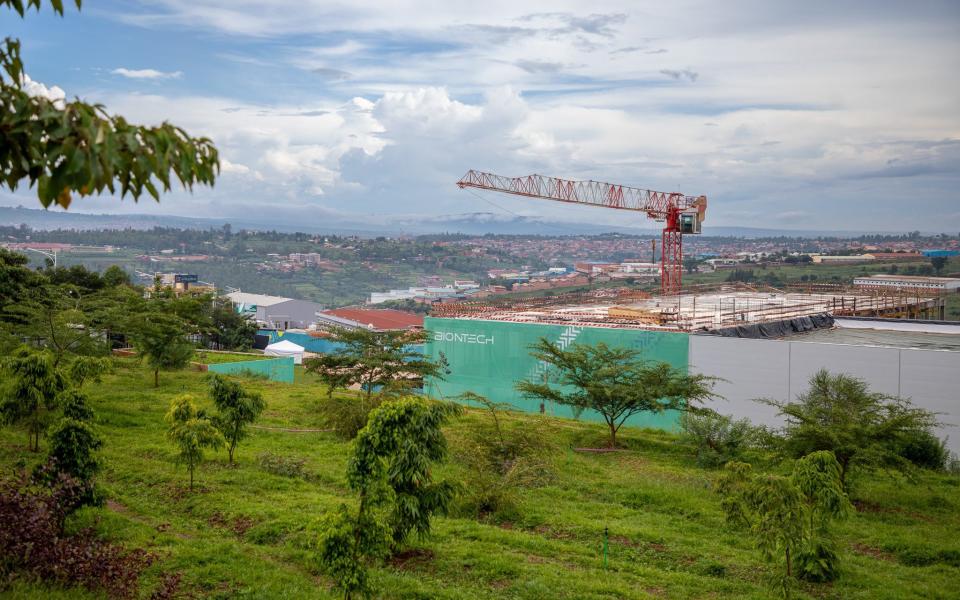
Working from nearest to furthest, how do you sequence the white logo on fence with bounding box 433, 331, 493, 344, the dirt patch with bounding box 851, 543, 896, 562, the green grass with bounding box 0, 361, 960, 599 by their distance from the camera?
1. the green grass with bounding box 0, 361, 960, 599
2. the dirt patch with bounding box 851, 543, 896, 562
3. the white logo on fence with bounding box 433, 331, 493, 344

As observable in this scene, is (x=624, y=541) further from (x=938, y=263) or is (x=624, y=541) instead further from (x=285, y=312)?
(x=938, y=263)

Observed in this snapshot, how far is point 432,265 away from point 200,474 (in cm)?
11991

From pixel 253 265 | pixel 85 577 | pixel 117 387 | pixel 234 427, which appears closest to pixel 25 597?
pixel 85 577

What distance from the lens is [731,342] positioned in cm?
2262

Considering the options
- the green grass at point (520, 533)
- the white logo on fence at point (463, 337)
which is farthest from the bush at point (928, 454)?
the white logo on fence at point (463, 337)

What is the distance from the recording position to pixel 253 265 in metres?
125

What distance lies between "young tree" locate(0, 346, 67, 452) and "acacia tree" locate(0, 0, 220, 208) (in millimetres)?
9034

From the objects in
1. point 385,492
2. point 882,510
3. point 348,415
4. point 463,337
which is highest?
point 385,492

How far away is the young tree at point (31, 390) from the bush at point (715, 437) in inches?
473

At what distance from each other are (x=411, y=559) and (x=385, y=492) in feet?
6.79

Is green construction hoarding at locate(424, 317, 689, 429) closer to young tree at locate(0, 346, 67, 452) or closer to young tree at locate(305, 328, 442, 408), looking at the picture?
young tree at locate(305, 328, 442, 408)

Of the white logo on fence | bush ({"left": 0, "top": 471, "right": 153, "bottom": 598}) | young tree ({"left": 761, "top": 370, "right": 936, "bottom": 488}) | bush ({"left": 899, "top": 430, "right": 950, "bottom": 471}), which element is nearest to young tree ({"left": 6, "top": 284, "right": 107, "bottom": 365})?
bush ({"left": 0, "top": 471, "right": 153, "bottom": 598})

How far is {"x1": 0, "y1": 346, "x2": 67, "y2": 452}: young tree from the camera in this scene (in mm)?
11219

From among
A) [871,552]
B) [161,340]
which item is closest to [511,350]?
[161,340]
